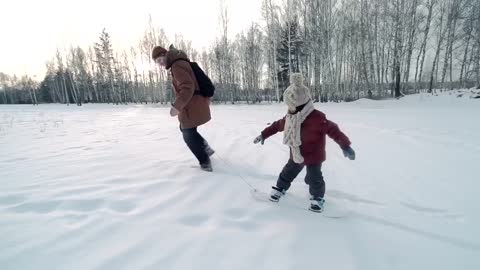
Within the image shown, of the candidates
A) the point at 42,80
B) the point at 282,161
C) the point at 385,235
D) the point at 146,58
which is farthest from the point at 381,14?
the point at 42,80

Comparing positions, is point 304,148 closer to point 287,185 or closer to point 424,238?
point 287,185

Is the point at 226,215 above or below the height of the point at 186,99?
below

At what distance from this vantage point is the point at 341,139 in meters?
2.27

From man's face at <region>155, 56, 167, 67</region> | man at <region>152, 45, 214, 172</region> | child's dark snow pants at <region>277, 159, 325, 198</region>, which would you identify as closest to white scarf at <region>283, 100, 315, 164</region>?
child's dark snow pants at <region>277, 159, 325, 198</region>

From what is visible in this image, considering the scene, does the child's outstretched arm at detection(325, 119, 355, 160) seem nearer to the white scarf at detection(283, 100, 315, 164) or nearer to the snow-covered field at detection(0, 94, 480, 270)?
the white scarf at detection(283, 100, 315, 164)

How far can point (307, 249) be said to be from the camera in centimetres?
169

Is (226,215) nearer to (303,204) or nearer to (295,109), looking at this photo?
(303,204)

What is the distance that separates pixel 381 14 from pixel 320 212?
975 inches

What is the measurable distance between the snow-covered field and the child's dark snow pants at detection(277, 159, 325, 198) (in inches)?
6.7

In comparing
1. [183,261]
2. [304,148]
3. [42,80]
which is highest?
[42,80]

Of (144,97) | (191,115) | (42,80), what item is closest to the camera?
(191,115)

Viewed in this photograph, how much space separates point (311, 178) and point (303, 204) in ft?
0.87

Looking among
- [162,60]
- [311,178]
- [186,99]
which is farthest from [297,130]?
[162,60]

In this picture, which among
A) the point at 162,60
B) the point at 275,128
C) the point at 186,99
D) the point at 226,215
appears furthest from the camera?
the point at 162,60
